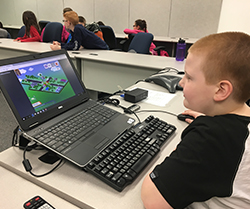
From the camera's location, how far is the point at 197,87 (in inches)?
22.0

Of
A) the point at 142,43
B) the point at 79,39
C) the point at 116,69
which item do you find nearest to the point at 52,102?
the point at 116,69

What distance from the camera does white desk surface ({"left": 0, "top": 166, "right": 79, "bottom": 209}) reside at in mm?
537

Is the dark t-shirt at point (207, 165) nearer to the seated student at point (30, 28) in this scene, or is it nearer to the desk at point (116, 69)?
the desk at point (116, 69)

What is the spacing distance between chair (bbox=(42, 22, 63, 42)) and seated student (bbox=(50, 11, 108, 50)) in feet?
2.76

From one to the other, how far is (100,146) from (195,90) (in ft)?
1.16

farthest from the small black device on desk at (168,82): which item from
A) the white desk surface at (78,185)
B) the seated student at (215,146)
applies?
the seated student at (215,146)

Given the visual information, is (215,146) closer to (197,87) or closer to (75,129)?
(197,87)

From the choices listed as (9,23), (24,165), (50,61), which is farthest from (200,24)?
(9,23)

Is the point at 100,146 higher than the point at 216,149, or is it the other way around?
the point at 216,149

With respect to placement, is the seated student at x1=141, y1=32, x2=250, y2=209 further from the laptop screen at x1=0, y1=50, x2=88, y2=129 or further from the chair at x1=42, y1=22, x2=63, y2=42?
the chair at x1=42, y1=22, x2=63, y2=42

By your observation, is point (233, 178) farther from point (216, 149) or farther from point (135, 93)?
point (135, 93)

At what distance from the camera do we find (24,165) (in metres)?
0.64

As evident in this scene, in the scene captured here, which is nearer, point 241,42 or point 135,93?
point 241,42

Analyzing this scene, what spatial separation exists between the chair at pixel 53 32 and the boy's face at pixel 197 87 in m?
3.88
